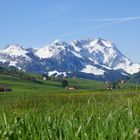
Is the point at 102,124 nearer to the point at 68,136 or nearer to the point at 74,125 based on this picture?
the point at 74,125

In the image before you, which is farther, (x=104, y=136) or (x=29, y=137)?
(x=29, y=137)

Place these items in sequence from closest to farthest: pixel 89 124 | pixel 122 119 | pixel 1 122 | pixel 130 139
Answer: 1. pixel 130 139
2. pixel 89 124
3. pixel 122 119
4. pixel 1 122

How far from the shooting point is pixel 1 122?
15.7ft

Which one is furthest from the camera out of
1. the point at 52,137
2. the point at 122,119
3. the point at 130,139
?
the point at 122,119

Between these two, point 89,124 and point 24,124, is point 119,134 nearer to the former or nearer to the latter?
point 89,124

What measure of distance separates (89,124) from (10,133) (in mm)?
784

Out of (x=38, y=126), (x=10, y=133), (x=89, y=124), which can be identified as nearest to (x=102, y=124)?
(x=89, y=124)

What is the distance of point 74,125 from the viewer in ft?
13.6

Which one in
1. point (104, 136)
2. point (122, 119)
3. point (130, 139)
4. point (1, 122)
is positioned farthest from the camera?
point (1, 122)

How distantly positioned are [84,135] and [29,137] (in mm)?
493

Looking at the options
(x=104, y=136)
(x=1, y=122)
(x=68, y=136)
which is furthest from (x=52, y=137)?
(x=1, y=122)

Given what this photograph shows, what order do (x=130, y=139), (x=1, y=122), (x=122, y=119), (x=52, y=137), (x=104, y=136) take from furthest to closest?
1. (x=1, y=122)
2. (x=122, y=119)
3. (x=52, y=137)
4. (x=104, y=136)
5. (x=130, y=139)

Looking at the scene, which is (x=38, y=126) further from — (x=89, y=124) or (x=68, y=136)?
(x=68, y=136)

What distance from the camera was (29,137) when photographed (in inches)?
148
